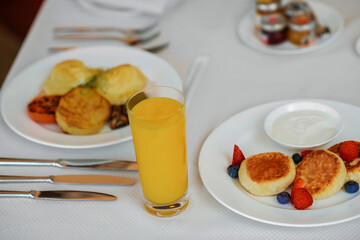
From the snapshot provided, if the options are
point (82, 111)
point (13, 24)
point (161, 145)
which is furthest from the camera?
point (13, 24)

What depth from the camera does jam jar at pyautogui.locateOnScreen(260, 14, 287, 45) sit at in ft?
4.69

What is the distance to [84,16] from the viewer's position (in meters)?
1.77

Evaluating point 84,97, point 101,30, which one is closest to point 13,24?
point 101,30

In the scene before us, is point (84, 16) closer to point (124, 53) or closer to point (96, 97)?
point (124, 53)

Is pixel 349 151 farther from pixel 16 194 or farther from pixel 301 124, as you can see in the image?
pixel 16 194

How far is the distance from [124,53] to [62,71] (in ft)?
0.84

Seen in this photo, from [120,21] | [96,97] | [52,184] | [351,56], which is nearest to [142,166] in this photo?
[52,184]

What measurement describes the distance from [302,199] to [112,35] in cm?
109

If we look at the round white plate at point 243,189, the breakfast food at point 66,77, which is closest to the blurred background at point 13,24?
the breakfast food at point 66,77

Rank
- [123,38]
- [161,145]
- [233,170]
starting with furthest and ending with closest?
[123,38]
[233,170]
[161,145]

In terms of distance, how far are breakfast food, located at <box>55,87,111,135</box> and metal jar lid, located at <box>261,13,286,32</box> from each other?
632mm

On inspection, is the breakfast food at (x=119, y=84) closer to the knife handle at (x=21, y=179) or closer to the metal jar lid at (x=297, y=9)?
the knife handle at (x=21, y=179)

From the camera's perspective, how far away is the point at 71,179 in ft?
3.23

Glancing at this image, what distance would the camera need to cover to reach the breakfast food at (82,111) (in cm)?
114
